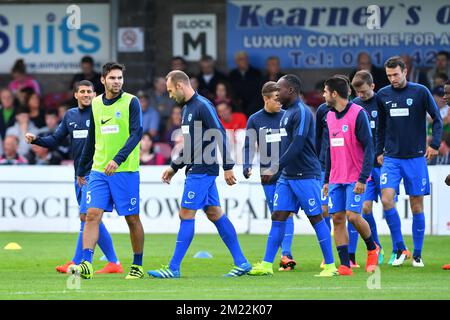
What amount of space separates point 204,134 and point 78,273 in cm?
200

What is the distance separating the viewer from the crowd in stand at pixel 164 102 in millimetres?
22625

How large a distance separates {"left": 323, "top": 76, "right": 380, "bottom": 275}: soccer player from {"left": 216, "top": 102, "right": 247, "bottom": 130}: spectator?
8.97 m

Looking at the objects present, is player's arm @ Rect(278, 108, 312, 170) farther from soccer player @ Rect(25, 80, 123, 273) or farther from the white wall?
the white wall

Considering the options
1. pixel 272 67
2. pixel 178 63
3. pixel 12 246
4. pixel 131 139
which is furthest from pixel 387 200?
pixel 178 63

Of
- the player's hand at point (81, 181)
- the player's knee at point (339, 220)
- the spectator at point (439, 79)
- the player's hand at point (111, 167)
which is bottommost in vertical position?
the player's knee at point (339, 220)

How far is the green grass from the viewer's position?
1114cm

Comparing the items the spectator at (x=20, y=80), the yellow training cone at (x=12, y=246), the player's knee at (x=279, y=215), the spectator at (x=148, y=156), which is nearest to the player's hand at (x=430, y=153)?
the player's knee at (x=279, y=215)

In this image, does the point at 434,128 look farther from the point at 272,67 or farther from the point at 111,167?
the point at 272,67

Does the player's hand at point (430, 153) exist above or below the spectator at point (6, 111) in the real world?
below

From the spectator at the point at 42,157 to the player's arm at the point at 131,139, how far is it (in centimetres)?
967

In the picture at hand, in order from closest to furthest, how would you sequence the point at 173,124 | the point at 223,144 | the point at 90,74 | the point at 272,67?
the point at 223,144, the point at 173,124, the point at 272,67, the point at 90,74

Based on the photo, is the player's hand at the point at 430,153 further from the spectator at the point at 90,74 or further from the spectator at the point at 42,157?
the spectator at the point at 90,74

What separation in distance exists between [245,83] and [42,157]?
4400 millimetres

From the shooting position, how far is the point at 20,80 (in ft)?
85.0
